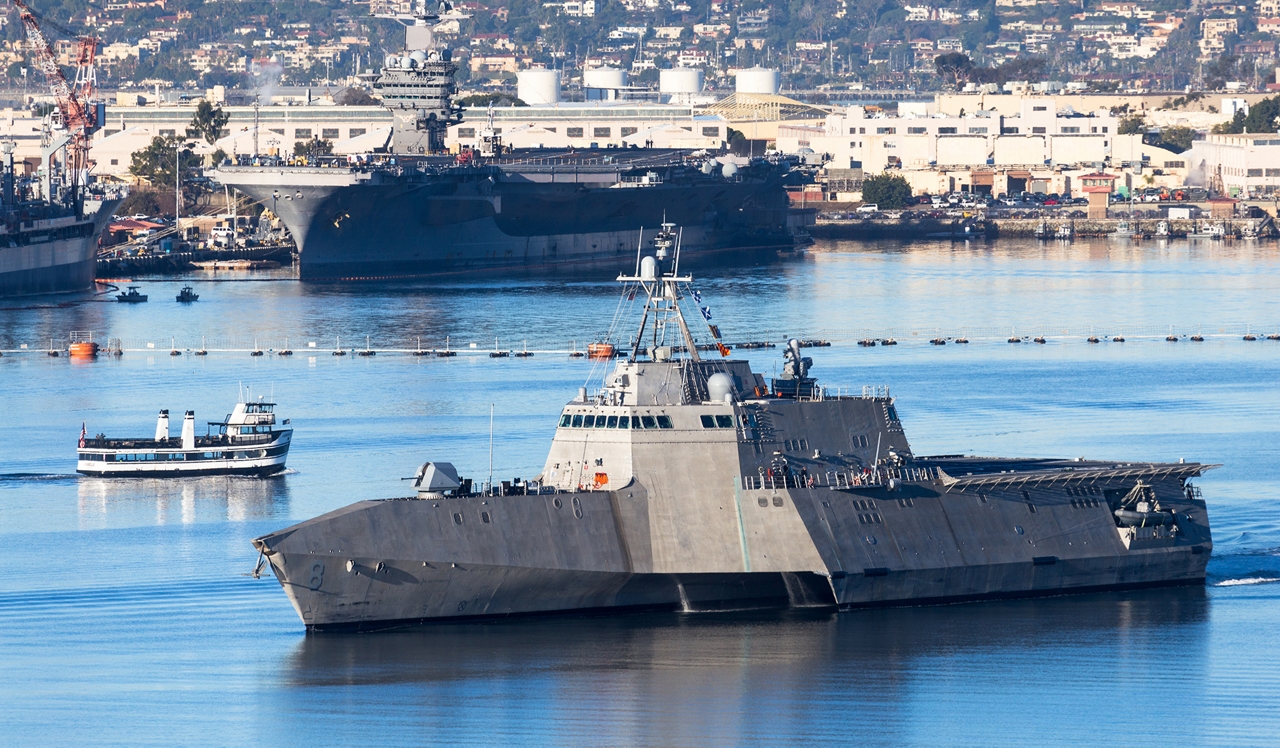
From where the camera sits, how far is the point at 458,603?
35.7 metres

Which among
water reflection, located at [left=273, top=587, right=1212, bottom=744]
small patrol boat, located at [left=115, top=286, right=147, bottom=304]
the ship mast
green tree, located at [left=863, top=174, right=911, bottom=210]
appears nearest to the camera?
water reflection, located at [left=273, top=587, right=1212, bottom=744]

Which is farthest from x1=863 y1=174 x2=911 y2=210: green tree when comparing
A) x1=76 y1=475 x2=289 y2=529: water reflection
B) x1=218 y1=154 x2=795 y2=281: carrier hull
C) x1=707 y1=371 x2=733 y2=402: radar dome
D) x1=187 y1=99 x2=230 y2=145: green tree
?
x1=707 y1=371 x2=733 y2=402: radar dome

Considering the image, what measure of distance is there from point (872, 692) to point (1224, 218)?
431ft

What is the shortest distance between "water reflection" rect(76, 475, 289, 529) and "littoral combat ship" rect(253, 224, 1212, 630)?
39.0 ft

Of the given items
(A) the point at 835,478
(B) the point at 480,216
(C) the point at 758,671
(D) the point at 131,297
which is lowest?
(C) the point at 758,671

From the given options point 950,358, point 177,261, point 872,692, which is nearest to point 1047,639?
point 872,692

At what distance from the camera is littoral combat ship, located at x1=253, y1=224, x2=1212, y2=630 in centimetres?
3519

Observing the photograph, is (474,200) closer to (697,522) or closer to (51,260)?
(51,260)

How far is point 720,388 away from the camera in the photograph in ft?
120

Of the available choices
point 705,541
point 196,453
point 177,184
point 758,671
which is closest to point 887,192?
point 177,184

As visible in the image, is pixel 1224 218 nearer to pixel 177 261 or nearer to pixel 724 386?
pixel 177 261

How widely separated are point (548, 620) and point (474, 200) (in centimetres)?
8313

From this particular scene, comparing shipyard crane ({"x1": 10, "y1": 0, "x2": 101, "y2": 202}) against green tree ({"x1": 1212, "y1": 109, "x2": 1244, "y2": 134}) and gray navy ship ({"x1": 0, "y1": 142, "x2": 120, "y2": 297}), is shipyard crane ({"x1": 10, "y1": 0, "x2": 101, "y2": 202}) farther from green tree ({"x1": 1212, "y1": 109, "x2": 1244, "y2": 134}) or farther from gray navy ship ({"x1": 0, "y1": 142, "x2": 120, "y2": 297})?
green tree ({"x1": 1212, "y1": 109, "x2": 1244, "y2": 134})

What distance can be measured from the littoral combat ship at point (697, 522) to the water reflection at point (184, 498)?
11.9m
